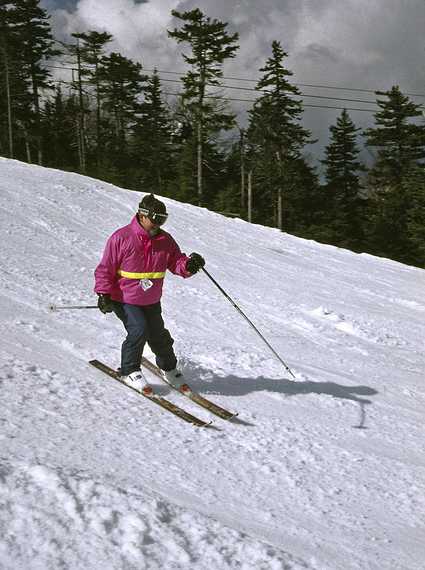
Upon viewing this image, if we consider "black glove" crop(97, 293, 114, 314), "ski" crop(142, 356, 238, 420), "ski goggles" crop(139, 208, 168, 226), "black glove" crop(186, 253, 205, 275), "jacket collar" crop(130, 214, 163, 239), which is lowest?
"ski" crop(142, 356, 238, 420)

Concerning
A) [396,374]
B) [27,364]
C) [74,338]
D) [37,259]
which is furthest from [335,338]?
[37,259]

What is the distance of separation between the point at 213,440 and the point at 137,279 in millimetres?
1531

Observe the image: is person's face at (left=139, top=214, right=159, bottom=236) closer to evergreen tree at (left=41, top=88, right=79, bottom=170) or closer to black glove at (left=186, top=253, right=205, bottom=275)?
black glove at (left=186, top=253, right=205, bottom=275)

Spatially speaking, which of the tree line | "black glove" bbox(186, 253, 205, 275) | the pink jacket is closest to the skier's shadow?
the pink jacket

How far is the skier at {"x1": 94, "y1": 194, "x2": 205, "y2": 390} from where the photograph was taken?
14.1 feet

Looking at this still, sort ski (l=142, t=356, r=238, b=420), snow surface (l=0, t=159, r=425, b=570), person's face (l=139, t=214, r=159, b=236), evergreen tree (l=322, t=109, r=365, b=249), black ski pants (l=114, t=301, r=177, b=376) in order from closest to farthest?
snow surface (l=0, t=159, r=425, b=570)
ski (l=142, t=356, r=238, b=420)
person's face (l=139, t=214, r=159, b=236)
black ski pants (l=114, t=301, r=177, b=376)
evergreen tree (l=322, t=109, r=365, b=249)

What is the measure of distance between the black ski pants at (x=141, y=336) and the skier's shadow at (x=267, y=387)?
0.49m

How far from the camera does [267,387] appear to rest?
5078 millimetres

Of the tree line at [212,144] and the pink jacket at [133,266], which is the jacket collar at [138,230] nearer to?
the pink jacket at [133,266]

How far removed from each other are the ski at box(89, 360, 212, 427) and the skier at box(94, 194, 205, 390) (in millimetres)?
70

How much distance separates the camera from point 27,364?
14.5 feet

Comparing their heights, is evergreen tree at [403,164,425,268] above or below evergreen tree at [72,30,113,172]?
below

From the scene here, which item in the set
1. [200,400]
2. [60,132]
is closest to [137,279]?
[200,400]

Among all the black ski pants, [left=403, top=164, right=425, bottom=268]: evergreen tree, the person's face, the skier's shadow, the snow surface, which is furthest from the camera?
[left=403, top=164, right=425, bottom=268]: evergreen tree
